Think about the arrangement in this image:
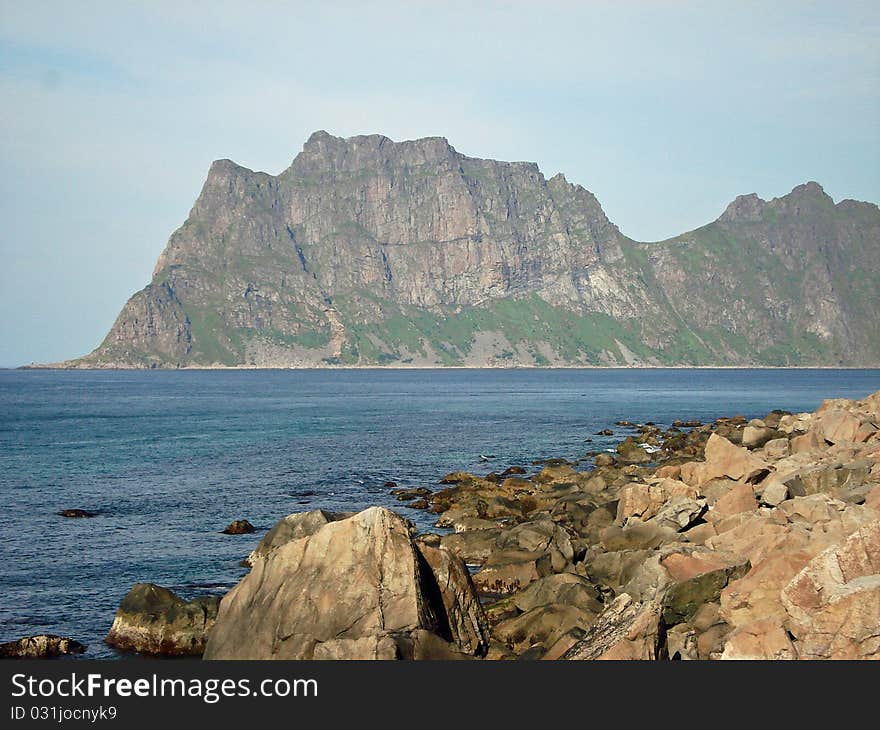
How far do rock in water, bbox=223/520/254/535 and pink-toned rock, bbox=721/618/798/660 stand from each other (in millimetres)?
32957

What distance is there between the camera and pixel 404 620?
24.5 m

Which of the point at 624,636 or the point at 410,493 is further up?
the point at 624,636

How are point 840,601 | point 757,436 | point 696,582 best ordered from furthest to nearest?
1. point 757,436
2. point 696,582
3. point 840,601

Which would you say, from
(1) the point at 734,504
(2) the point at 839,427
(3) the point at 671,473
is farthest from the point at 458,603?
(2) the point at 839,427

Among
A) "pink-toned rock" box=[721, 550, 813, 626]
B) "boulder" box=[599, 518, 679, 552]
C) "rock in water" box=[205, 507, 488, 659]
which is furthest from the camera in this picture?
"boulder" box=[599, 518, 679, 552]

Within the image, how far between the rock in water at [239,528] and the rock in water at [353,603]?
2282 centimetres

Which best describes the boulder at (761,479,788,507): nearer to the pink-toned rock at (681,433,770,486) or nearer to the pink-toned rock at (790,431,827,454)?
the pink-toned rock at (681,433,770,486)

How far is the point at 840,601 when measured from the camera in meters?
22.2

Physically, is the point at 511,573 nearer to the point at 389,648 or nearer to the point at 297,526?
the point at 297,526

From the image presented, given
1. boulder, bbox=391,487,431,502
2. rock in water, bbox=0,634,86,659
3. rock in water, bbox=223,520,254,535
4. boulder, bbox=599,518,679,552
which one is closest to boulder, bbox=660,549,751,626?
boulder, bbox=599,518,679,552

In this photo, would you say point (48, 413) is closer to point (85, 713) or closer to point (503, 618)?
point (503, 618)

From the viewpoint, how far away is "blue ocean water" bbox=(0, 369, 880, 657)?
132 ft

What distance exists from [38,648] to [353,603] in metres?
12.3

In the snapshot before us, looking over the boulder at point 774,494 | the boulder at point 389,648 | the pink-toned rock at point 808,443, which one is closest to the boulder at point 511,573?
the boulder at point 774,494
